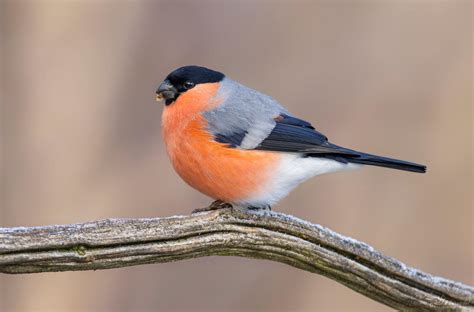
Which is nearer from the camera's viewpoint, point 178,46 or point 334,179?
point 334,179

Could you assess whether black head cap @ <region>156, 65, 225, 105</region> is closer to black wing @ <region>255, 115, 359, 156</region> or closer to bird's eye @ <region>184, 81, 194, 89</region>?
bird's eye @ <region>184, 81, 194, 89</region>

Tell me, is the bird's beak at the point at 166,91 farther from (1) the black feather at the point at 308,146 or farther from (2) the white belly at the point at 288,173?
(2) the white belly at the point at 288,173

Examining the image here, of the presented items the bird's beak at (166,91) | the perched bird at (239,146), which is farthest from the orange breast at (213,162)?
the bird's beak at (166,91)

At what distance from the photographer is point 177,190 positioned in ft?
17.0

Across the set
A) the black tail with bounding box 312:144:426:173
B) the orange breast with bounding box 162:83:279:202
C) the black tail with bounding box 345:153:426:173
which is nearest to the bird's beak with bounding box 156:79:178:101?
the orange breast with bounding box 162:83:279:202

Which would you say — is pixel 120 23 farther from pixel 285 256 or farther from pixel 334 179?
pixel 285 256

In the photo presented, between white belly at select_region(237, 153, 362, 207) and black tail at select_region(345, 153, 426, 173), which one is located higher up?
black tail at select_region(345, 153, 426, 173)

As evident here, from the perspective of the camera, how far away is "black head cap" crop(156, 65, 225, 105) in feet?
11.7

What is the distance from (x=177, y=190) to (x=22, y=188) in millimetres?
1061

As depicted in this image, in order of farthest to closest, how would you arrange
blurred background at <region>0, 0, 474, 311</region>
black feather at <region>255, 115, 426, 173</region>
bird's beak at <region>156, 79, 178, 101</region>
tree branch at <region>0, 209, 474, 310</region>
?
blurred background at <region>0, 0, 474, 311</region> < bird's beak at <region>156, 79, 178, 101</region> < black feather at <region>255, 115, 426, 173</region> < tree branch at <region>0, 209, 474, 310</region>

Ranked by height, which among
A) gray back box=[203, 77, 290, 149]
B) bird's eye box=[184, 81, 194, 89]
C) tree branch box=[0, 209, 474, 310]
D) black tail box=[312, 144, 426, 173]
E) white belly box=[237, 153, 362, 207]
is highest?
bird's eye box=[184, 81, 194, 89]

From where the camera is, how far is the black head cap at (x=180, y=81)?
140 inches

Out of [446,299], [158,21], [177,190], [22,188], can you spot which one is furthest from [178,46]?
[446,299]

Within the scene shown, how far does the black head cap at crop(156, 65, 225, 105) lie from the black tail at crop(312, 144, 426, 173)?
0.69m
